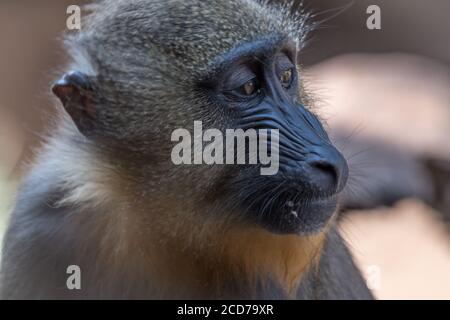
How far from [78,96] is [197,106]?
0.77m

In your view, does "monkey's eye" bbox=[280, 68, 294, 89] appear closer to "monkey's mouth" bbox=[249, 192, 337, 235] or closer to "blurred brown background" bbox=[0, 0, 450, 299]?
"monkey's mouth" bbox=[249, 192, 337, 235]

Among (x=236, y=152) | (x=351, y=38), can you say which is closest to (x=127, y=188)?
(x=236, y=152)

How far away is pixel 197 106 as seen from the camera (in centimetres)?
494

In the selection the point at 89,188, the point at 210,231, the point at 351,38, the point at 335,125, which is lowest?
the point at 210,231

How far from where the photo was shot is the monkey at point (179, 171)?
4809 mm

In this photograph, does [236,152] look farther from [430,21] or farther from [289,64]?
[430,21]

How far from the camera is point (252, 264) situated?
5012mm

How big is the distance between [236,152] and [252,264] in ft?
2.38

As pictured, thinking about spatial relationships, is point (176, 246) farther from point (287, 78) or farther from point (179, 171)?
point (287, 78)

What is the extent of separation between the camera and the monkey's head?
4.75 metres

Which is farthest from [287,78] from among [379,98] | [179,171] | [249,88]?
[379,98]

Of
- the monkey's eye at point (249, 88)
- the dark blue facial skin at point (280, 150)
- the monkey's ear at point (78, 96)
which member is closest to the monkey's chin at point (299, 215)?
the dark blue facial skin at point (280, 150)

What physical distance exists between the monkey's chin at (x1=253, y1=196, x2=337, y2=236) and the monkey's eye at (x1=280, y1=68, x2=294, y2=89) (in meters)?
0.91

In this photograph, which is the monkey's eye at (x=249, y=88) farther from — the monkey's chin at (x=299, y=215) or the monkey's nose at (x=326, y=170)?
the monkey's chin at (x=299, y=215)
